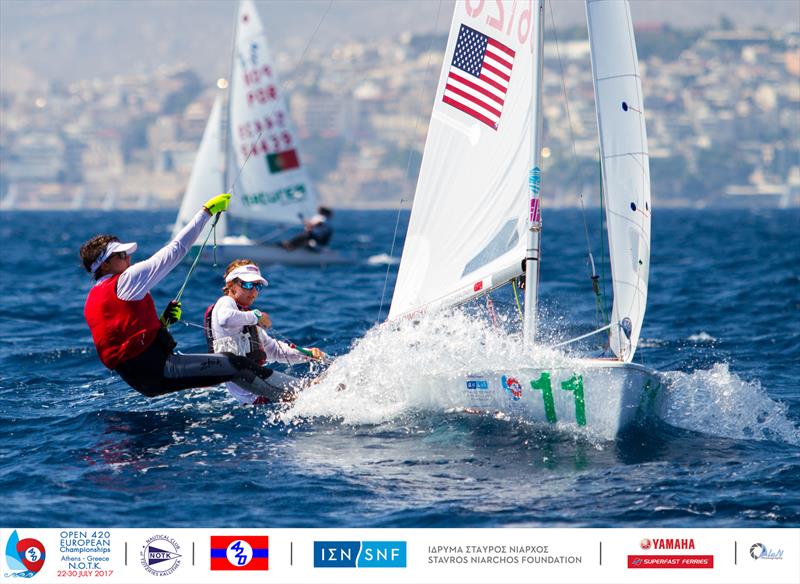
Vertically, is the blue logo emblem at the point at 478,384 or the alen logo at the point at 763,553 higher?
the blue logo emblem at the point at 478,384

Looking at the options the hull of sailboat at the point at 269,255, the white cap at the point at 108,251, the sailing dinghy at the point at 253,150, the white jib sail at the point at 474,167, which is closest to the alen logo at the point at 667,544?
the white jib sail at the point at 474,167

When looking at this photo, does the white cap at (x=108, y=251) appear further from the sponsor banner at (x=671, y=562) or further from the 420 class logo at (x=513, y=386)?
the sponsor banner at (x=671, y=562)

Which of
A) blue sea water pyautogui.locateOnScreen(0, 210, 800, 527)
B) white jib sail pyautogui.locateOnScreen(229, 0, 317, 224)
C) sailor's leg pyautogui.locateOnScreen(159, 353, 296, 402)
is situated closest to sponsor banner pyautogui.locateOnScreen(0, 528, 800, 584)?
blue sea water pyautogui.locateOnScreen(0, 210, 800, 527)

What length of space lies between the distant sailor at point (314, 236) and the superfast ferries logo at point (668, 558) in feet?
60.3

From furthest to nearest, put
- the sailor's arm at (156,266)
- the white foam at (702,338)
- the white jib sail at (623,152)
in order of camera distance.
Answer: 1. the white foam at (702,338)
2. the white jib sail at (623,152)
3. the sailor's arm at (156,266)

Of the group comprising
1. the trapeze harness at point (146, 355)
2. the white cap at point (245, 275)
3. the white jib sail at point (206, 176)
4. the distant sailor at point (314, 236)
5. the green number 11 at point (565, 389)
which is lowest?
the green number 11 at point (565, 389)

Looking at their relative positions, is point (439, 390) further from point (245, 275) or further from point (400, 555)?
point (400, 555)

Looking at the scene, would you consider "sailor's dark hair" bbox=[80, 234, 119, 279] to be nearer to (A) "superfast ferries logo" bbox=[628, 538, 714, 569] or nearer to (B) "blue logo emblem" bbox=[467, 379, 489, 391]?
(B) "blue logo emblem" bbox=[467, 379, 489, 391]

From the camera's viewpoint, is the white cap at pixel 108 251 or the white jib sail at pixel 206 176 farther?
the white jib sail at pixel 206 176

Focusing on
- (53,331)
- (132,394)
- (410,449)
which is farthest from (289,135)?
(410,449)

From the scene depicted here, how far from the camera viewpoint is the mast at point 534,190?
788 cm

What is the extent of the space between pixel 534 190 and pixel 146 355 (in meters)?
2.69

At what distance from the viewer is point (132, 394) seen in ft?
30.8

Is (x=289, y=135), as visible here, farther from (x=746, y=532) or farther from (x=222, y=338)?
(x=746, y=532)
